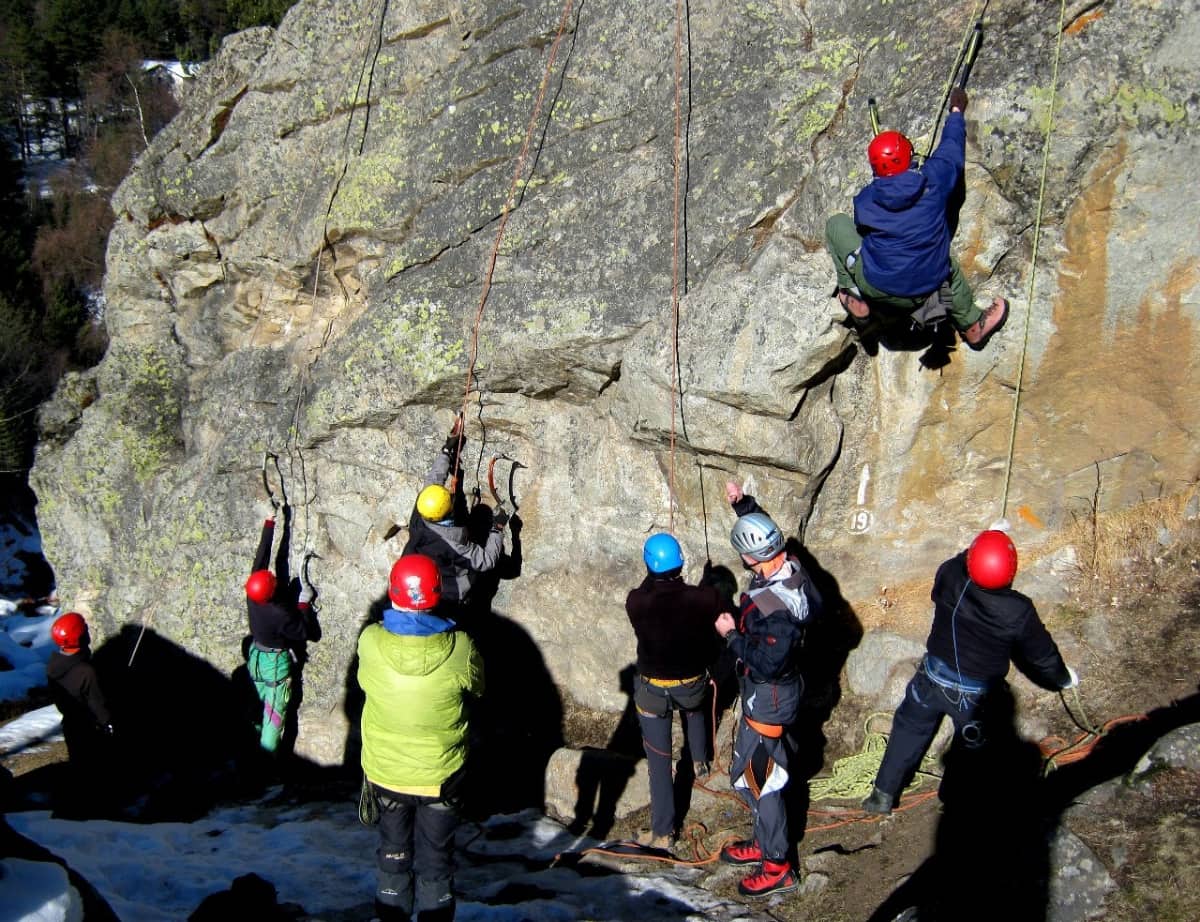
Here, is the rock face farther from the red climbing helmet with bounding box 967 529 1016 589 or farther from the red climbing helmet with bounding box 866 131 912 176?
the red climbing helmet with bounding box 967 529 1016 589

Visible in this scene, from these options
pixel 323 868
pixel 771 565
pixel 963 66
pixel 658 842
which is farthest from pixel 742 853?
pixel 963 66

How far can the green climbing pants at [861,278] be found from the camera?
6.06 metres

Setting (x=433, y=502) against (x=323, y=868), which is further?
(x=433, y=502)

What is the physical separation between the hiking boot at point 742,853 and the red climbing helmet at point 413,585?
2837mm

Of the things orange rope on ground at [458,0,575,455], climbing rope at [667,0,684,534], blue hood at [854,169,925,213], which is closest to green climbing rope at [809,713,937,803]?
climbing rope at [667,0,684,534]

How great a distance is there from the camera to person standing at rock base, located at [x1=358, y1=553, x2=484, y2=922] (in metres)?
4.95

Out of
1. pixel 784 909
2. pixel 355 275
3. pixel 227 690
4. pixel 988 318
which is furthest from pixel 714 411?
pixel 227 690

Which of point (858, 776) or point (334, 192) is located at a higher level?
point (334, 192)

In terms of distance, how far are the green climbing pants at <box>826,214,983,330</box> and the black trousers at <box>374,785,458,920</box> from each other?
14.5 feet

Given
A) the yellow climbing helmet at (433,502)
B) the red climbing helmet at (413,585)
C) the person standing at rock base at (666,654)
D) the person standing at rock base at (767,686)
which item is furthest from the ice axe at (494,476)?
the red climbing helmet at (413,585)

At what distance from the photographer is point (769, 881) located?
5.59 meters

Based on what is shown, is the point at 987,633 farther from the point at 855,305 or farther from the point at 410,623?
the point at 410,623

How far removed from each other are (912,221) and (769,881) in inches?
172

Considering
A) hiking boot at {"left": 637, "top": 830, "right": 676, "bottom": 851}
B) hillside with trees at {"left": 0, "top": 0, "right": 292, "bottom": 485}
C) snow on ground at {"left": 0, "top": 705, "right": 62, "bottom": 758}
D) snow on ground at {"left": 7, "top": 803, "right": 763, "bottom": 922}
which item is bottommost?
snow on ground at {"left": 0, "top": 705, "right": 62, "bottom": 758}
